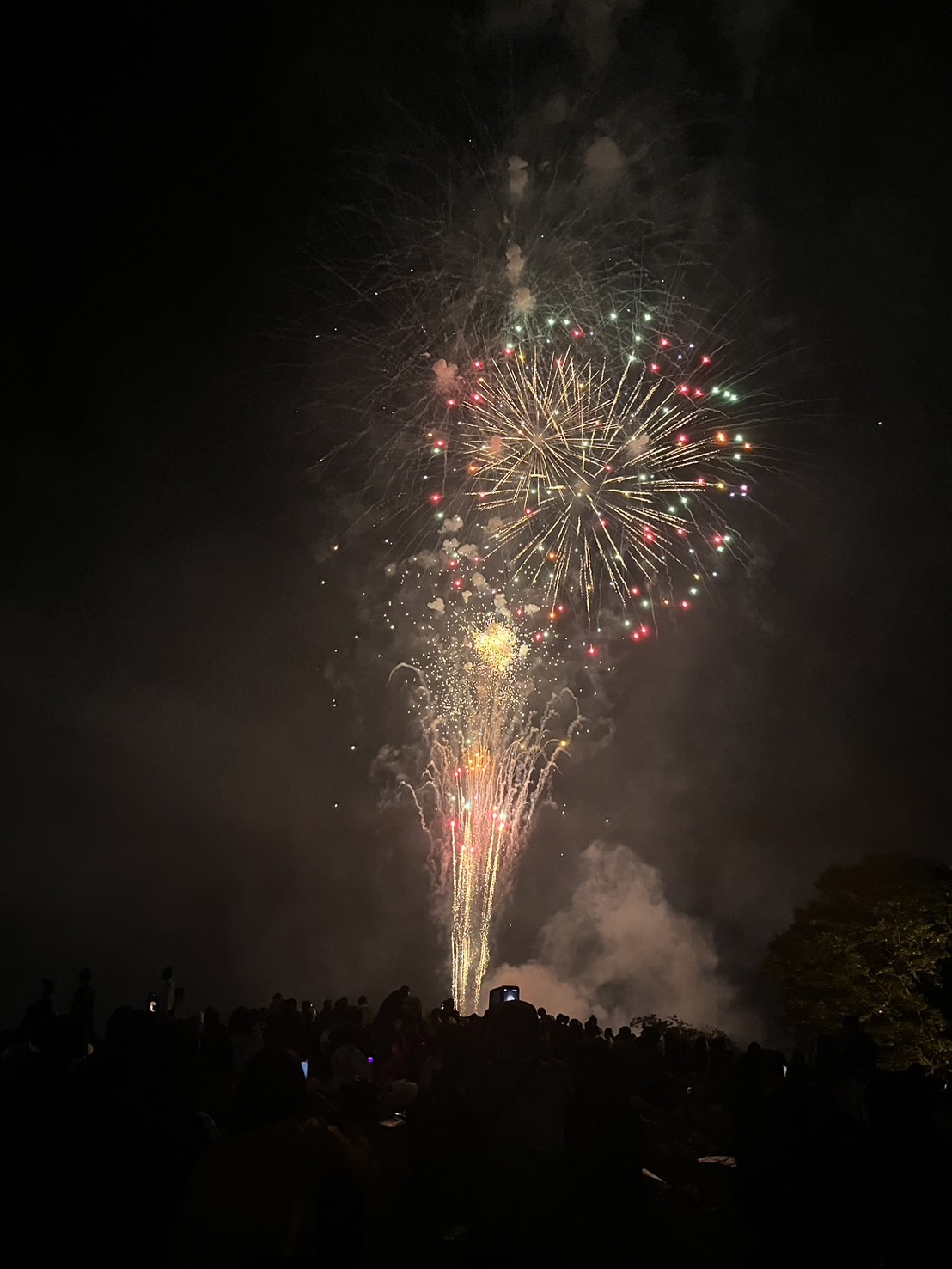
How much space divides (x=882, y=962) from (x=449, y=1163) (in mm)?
28853

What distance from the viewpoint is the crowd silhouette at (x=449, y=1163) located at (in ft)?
8.77

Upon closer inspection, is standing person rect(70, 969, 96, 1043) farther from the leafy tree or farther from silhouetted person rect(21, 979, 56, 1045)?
the leafy tree

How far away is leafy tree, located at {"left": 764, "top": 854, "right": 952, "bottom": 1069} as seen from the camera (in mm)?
25953

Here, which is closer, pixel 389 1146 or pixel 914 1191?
pixel 914 1191

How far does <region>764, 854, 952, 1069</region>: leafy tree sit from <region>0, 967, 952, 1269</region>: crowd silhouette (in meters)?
21.9

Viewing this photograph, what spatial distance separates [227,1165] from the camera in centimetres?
268

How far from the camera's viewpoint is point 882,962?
28.9 meters

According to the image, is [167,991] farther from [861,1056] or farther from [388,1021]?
[861,1056]

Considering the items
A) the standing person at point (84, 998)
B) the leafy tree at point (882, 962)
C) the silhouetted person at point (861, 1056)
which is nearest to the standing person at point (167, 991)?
the standing person at point (84, 998)

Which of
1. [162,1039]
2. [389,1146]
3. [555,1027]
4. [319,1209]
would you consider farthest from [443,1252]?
[555,1027]

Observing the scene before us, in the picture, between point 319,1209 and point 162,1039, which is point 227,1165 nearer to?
point 319,1209

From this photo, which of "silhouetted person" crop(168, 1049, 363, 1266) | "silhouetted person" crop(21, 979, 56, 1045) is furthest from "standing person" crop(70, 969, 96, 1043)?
"silhouetted person" crop(168, 1049, 363, 1266)

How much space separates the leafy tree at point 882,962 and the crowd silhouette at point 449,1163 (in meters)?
21.9

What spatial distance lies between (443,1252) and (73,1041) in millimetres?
3568
